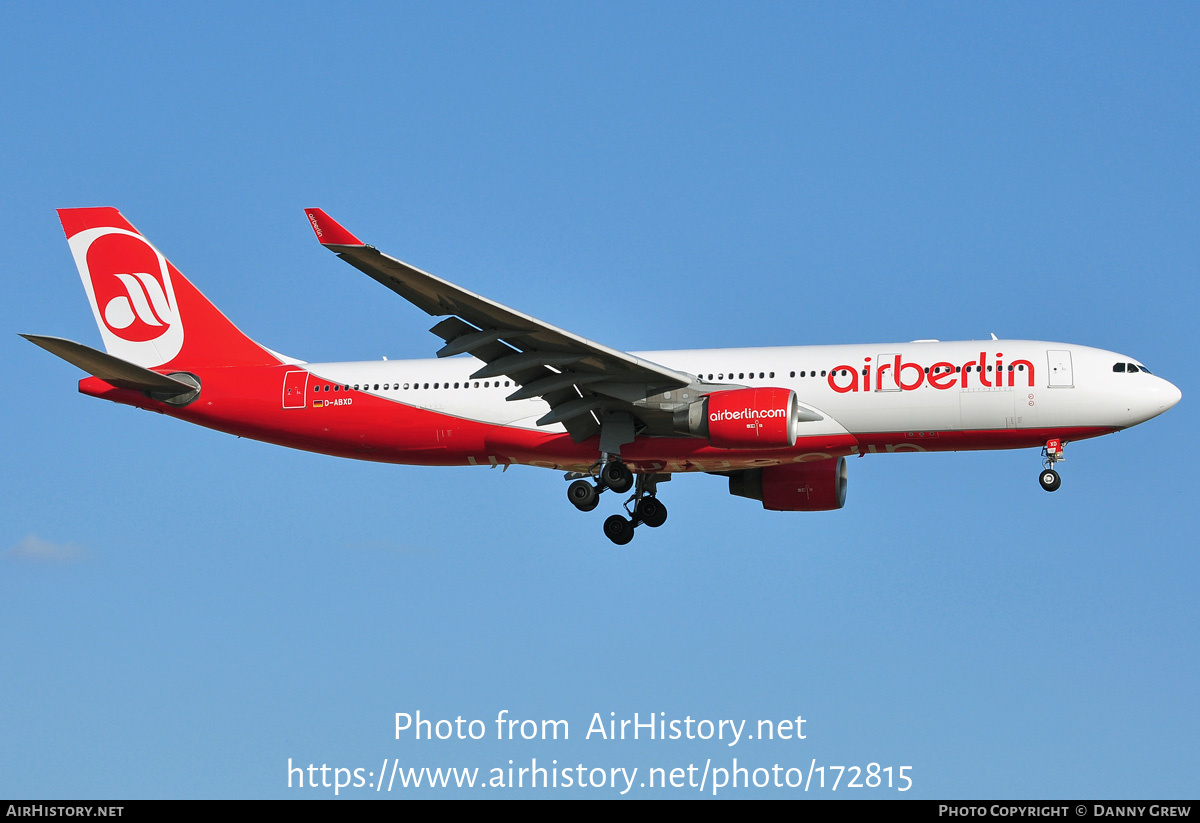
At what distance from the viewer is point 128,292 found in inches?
1526

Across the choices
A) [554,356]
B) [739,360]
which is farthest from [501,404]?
[739,360]

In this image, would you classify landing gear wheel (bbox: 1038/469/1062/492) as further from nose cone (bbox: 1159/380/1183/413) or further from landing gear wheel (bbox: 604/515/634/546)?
landing gear wheel (bbox: 604/515/634/546)

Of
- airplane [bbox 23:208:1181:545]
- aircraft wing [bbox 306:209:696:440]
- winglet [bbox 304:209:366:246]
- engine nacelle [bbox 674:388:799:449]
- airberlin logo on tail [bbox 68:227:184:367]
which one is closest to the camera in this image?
winglet [bbox 304:209:366:246]

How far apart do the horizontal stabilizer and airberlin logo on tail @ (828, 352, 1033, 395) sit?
54.6 ft

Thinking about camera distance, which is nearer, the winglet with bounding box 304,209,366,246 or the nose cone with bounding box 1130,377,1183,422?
the winglet with bounding box 304,209,366,246

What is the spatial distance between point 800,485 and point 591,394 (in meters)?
6.87

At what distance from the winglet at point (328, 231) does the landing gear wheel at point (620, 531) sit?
12.7 m

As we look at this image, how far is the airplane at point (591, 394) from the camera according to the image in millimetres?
32562

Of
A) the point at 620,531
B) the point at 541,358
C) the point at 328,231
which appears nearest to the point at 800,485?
the point at 620,531

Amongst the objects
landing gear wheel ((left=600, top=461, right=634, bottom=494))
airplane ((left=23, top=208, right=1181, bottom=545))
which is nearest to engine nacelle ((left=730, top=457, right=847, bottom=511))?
airplane ((left=23, top=208, right=1181, bottom=545))

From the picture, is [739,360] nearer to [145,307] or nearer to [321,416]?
[321,416]

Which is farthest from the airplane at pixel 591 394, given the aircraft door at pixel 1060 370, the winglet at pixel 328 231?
the winglet at pixel 328 231

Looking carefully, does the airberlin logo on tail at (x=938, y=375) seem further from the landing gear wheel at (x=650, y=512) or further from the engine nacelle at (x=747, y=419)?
the landing gear wheel at (x=650, y=512)

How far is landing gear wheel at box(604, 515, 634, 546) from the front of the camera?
37000mm
